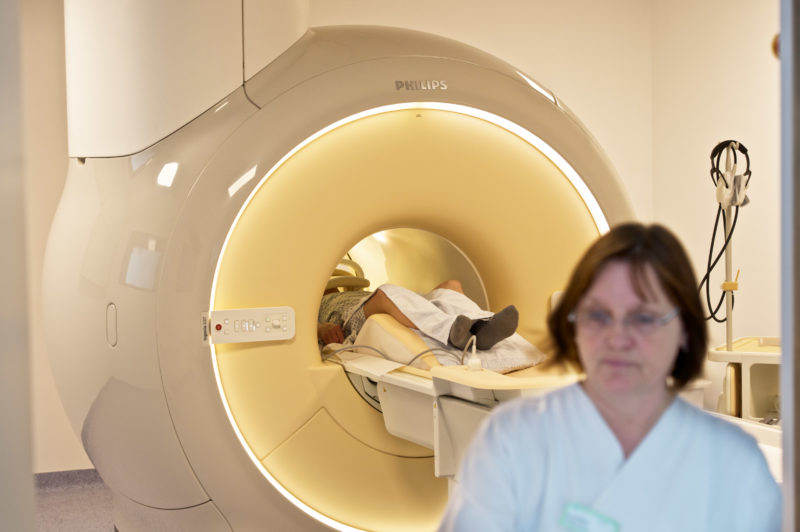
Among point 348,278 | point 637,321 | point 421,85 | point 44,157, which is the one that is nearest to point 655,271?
point 637,321

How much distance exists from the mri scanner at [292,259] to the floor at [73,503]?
850mm

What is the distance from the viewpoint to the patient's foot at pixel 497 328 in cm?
203

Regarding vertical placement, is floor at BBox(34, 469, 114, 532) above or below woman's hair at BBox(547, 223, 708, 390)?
below

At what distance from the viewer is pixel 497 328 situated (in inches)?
81.0

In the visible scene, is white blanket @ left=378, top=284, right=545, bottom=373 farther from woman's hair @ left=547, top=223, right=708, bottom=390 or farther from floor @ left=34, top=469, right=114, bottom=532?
floor @ left=34, top=469, right=114, bottom=532

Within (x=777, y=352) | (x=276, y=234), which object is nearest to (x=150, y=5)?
(x=276, y=234)

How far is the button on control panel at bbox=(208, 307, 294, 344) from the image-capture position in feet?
6.31

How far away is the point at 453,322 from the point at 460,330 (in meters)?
0.05

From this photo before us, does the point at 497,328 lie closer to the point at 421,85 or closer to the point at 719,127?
the point at 421,85

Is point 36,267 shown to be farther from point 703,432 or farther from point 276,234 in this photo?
point 703,432

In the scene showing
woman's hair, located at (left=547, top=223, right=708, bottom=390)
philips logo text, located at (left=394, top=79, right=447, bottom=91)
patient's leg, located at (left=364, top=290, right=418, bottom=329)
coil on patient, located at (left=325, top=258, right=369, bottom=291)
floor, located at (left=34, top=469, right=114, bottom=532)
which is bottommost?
floor, located at (left=34, top=469, right=114, bottom=532)

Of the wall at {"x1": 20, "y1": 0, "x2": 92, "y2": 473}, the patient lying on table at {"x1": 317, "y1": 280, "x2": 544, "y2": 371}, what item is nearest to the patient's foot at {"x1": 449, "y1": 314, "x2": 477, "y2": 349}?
the patient lying on table at {"x1": 317, "y1": 280, "x2": 544, "y2": 371}

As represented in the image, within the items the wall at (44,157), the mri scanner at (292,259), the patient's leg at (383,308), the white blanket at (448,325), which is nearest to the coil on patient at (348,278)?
the patient's leg at (383,308)

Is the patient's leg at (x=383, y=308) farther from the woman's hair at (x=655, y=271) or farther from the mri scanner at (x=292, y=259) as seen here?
the woman's hair at (x=655, y=271)
